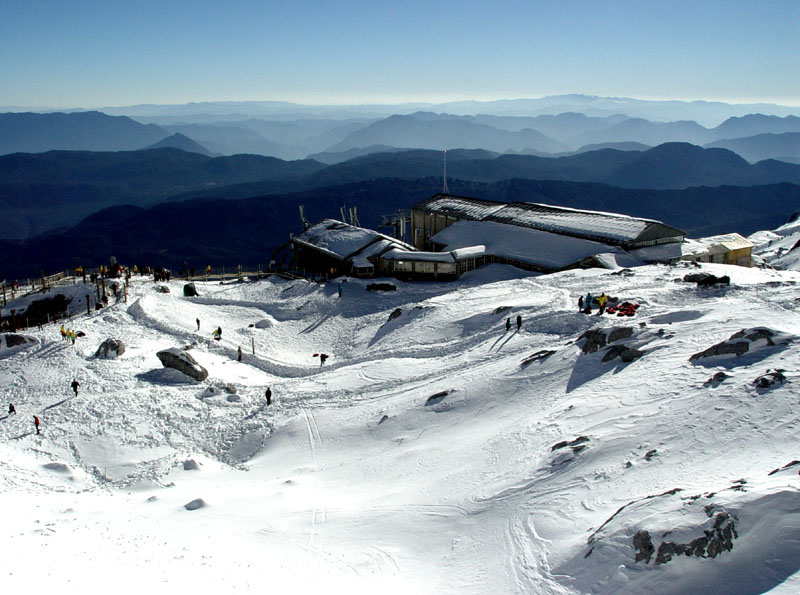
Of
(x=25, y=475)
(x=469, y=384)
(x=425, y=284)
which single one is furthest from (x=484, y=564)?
(x=425, y=284)

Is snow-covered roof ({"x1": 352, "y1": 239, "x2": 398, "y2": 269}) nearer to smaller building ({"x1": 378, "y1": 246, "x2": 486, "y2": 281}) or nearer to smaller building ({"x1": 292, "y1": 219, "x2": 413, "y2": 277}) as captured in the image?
smaller building ({"x1": 292, "y1": 219, "x2": 413, "y2": 277})

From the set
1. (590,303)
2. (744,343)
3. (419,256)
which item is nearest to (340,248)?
(419,256)

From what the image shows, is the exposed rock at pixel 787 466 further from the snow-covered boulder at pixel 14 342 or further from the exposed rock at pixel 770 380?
the snow-covered boulder at pixel 14 342

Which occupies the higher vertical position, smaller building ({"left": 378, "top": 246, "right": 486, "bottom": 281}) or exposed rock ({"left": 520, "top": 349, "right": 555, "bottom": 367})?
smaller building ({"left": 378, "top": 246, "right": 486, "bottom": 281})

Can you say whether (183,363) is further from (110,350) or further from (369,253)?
(369,253)

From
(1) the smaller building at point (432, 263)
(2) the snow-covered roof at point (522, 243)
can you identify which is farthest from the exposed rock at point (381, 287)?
(2) the snow-covered roof at point (522, 243)

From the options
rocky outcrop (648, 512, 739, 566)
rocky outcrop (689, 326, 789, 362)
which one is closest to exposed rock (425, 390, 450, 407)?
rocky outcrop (689, 326, 789, 362)
